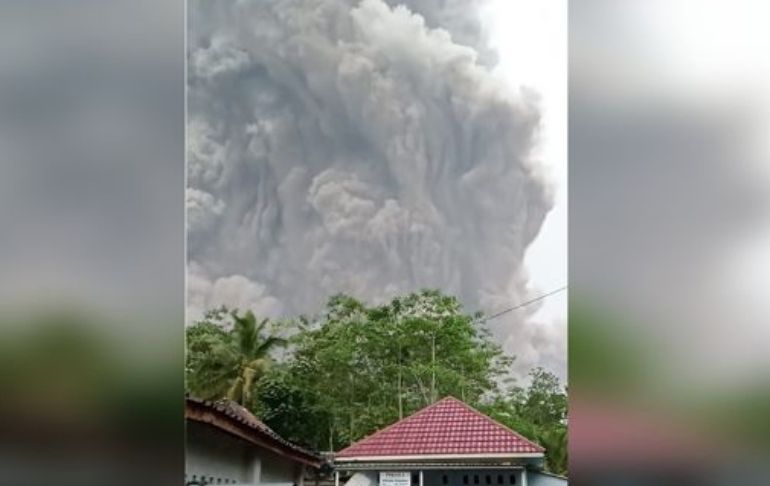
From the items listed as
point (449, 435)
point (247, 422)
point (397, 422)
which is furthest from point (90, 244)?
point (449, 435)

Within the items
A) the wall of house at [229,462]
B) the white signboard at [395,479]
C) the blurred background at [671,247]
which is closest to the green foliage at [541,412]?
the white signboard at [395,479]

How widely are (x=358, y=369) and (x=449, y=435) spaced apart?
0.30 m

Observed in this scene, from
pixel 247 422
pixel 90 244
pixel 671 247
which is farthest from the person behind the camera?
pixel 247 422

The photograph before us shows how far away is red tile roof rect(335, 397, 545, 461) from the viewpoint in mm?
2295

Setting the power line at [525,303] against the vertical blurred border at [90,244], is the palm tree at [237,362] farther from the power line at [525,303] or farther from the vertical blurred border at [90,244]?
the power line at [525,303]

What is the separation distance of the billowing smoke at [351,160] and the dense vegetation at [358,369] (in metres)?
0.05

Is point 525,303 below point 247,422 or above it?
above

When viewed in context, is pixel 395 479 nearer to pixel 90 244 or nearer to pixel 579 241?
pixel 579 241

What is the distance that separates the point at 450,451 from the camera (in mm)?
2314

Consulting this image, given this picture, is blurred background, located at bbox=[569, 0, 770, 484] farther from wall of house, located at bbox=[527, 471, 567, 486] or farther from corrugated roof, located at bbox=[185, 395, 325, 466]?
corrugated roof, located at bbox=[185, 395, 325, 466]

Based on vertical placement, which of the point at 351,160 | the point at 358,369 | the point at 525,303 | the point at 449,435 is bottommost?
the point at 449,435

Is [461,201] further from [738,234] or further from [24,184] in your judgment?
[24,184]

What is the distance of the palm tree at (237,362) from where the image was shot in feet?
7.53

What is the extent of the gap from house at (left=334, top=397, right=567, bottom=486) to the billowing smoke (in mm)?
235
